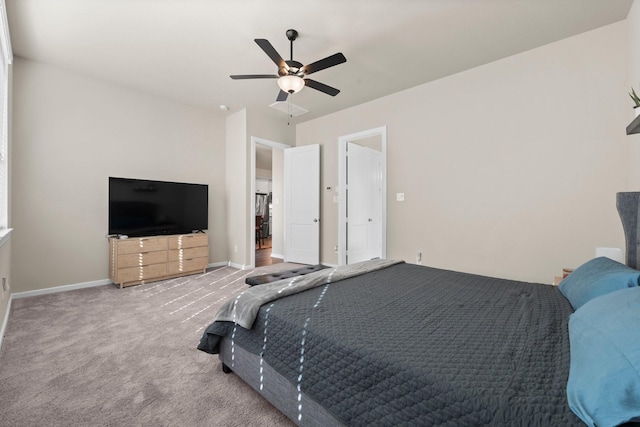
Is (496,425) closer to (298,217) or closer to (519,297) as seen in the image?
(519,297)

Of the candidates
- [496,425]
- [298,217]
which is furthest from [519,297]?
[298,217]

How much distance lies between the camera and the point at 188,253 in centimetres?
426

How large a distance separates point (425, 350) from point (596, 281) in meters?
1.08

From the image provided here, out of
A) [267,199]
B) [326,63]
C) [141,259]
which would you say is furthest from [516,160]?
[267,199]

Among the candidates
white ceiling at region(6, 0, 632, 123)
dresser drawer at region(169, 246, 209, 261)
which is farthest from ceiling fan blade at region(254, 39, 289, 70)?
dresser drawer at region(169, 246, 209, 261)

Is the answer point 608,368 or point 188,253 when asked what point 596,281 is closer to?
point 608,368

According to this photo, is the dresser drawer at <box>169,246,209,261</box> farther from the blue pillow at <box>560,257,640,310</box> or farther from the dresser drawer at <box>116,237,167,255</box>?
the blue pillow at <box>560,257,640,310</box>

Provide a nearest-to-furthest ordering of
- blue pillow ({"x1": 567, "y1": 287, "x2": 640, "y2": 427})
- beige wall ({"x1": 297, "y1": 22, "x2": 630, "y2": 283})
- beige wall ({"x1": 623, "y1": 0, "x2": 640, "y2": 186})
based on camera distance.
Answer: blue pillow ({"x1": 567, "y1": 287, "x2": 640, "y2": 427}) < beige wall ({"x1": 623, "y1": 0, "x2": 640, "y2": 186}) < beige wall ({"x1": 297, "y1": 22, "x2": 630, "y2": 283})

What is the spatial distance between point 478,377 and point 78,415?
188cm

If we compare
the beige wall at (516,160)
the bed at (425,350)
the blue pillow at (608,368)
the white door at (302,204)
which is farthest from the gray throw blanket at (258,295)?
the white door at (302,204)

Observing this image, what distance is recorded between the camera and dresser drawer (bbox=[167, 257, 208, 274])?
4.07 metres

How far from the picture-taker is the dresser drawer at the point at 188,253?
4098 millimetres

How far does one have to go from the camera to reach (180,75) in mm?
3631

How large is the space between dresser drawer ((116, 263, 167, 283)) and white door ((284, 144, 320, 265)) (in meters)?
2.16
